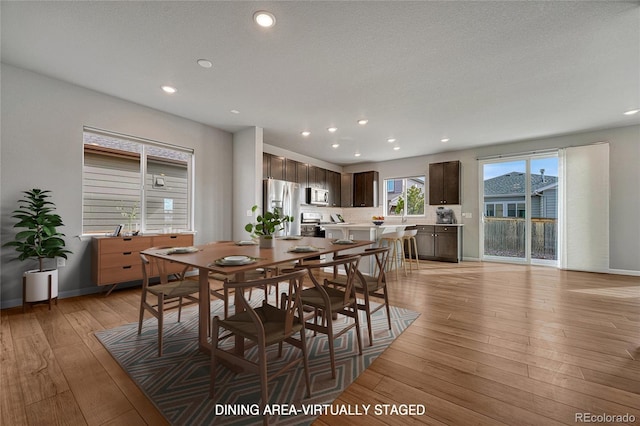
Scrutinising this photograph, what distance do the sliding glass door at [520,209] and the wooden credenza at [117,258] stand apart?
6.82m

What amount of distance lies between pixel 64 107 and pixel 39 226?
1.54 metres

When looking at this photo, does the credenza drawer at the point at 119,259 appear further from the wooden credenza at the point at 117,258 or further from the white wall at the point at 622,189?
the white wall at the point at 622,189

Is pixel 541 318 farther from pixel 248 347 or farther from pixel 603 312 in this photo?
pixel 248 347

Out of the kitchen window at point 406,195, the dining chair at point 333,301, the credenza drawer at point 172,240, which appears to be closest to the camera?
the dining chair at point 333,301

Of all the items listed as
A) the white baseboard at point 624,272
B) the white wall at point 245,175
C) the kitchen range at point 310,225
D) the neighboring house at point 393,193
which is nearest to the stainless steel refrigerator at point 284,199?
the white wall at point 245,175

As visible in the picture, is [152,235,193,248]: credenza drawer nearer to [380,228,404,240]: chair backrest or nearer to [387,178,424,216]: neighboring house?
[380,228,404,240]: chair backrest

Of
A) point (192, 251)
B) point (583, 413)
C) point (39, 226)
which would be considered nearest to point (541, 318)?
point (583, 413)

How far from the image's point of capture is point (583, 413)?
4.69ft

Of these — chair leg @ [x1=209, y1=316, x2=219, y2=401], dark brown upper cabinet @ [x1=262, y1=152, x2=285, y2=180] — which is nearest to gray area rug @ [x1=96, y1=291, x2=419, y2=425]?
chair leg @ [x1=209, y1=316, x2=219, y2=401]

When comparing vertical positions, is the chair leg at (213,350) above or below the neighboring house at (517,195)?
below

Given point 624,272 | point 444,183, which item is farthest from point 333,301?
point 624,272

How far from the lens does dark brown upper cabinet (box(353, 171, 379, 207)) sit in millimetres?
7562

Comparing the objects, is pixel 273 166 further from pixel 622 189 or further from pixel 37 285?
pixel 622 189

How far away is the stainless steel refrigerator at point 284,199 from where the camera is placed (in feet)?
17.1
